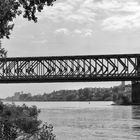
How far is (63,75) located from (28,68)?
931cm

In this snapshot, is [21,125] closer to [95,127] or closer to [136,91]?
[95,127]

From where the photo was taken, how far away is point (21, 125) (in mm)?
24891

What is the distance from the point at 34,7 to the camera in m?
19.4

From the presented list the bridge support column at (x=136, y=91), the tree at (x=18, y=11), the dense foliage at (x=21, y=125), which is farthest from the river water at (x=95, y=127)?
the bridge support column at (x=136, y=91)

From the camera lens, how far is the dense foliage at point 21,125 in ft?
78.3

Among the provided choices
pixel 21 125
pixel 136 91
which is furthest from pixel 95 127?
pixel 136 91

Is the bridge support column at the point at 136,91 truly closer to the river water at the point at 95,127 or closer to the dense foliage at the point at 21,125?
the river water at the point at 95,127

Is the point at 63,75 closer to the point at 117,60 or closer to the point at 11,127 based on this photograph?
the point at 117,60

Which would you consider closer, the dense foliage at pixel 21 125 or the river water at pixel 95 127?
the dense foliage at pixel 21 125

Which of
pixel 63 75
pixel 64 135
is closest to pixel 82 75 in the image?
pixel 63 75

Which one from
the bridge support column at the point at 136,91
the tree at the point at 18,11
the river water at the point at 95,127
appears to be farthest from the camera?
the bridge support column at the point at 136,91

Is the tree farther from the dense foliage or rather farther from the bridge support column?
the bridge support column

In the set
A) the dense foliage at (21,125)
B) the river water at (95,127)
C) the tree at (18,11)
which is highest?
the tree at (18,11)

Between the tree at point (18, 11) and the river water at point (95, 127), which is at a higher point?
the tree at point (18, 11)
